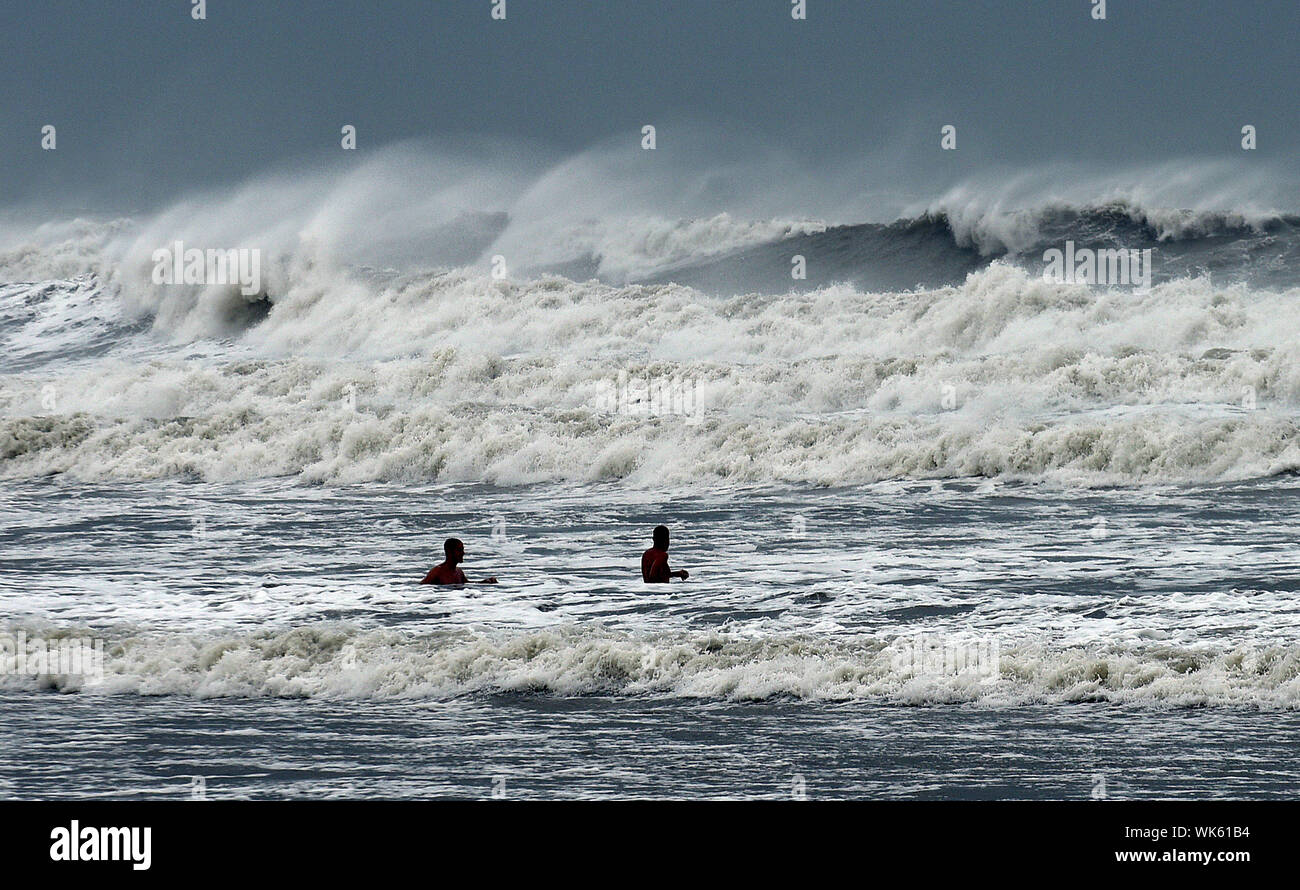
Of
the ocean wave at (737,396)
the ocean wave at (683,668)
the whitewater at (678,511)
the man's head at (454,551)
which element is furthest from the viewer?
the ocean wave at (737,396)

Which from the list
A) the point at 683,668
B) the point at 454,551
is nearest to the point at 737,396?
the point at 454,551

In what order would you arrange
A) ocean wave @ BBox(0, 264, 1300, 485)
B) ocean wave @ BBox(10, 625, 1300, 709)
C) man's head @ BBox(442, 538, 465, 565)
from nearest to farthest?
ocean wave @ BBox(10, 625, 1300, 709) → man's head @ BBox(442, 538, 465, 565) → ocean wave @ BBox(0, 264, 1300, 485)

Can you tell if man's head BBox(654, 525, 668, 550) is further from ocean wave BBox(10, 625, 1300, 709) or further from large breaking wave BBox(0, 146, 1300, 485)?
large breaking wave BBox(0, 146, 1300, 485)

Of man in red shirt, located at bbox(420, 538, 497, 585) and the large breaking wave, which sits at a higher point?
the large breaking wave

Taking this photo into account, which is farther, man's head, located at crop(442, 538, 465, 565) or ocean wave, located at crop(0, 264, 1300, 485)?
ocean wave, located at crop(0, 264, 1300, 485)

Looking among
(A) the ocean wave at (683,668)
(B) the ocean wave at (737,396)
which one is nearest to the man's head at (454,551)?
(A) the ocean wave at (683,668)

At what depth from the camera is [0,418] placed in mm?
26484

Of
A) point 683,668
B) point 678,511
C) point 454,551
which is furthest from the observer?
point 678,511

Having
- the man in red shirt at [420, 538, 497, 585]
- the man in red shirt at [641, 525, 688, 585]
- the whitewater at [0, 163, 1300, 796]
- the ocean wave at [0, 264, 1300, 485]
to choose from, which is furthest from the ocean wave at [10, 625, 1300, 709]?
the ocean wave at [0, 264, 1300, 485]

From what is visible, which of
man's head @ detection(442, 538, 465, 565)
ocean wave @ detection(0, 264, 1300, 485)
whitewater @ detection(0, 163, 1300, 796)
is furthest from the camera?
ocean wave @ detection(0, 264, 1300, 485)

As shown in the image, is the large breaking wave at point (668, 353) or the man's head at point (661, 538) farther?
the large breaking wave at point (668, 353)

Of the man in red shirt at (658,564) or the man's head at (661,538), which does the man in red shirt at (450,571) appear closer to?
the man in red shirt at (658,564)

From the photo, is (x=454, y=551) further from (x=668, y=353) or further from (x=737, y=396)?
(x=668, y=353)

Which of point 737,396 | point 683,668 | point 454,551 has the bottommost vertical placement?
point 683,668
